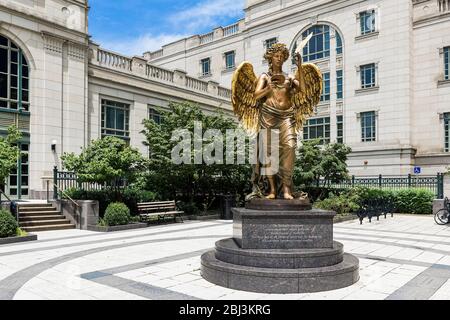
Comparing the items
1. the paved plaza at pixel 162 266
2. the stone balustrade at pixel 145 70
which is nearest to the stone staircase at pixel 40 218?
the paved plaza at pixel 162 266

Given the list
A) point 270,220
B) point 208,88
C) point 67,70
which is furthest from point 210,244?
point 208,88

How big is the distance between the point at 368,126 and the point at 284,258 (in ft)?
83.8

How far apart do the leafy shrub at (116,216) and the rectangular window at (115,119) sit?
927 cm

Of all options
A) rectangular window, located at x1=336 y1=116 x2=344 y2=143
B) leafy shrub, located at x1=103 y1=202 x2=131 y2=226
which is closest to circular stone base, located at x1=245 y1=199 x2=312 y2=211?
leafy shrub, located at x1=103 y1=202 x2=131 y2=226

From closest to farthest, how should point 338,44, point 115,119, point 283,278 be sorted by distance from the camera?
point 283,278, point 115,119, point 338,44

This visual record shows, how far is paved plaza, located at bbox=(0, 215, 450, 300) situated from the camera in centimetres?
656

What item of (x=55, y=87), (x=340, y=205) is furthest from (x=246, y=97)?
(x=55, y=87)

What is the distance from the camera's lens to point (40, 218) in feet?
51.5

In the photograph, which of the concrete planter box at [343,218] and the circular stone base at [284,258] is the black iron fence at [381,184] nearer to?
the concrete planter box at [343,218]

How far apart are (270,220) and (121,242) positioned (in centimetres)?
633

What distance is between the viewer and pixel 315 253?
7012mm

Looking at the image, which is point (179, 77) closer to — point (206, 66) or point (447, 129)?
point (206, 66)
